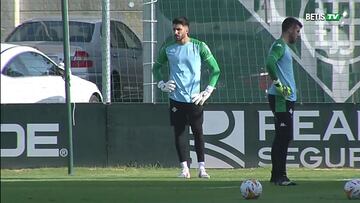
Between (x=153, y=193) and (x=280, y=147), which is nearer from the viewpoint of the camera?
(x=153, y=193)

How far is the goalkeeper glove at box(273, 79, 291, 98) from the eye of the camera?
991 centimetres

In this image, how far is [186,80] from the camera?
36.0 ft

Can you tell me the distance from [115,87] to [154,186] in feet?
12.2

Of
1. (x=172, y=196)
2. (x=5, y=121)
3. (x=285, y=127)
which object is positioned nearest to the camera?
(x=172, y=196)

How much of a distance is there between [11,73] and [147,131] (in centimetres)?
217

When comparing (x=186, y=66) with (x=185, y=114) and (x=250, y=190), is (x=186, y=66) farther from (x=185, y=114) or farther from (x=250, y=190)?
(x=250, y=190)

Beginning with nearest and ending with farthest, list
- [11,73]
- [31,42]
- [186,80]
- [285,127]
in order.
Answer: [285,127] < [186,80] < [11,73] < [31,42]

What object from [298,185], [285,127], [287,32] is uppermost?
[287,32]

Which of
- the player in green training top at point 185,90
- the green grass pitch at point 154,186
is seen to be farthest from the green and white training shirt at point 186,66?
the green grass pitch at point 154,186

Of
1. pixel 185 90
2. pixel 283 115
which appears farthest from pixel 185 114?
pixel 283 115

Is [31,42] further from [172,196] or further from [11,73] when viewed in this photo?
[172,196]

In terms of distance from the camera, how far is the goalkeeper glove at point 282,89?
9910mm

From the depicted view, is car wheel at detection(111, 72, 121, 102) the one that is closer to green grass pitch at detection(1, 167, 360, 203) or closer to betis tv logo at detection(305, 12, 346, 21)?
green grass pitch at detection(1, 167, 360, 203)

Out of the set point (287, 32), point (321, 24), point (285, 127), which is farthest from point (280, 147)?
point (321, 24)
